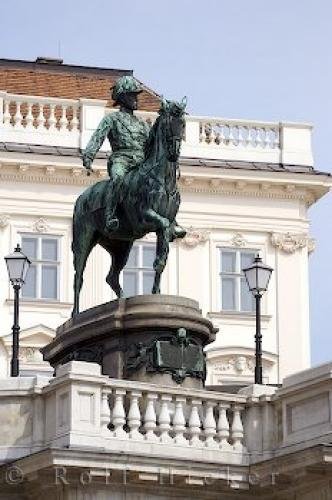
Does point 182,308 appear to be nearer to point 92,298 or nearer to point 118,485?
point 118,485

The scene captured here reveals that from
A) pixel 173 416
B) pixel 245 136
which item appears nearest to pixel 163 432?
pixel 173 416

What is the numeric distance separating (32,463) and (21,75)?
30.4 m

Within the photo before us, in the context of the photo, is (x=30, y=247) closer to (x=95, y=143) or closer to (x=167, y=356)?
(x=95, y=143)

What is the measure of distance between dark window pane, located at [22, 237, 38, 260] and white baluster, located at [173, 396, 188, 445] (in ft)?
72.9

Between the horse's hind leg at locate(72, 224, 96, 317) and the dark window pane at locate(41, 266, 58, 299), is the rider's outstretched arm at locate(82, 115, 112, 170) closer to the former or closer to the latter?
the horse's hind leg at locate(72, 224, 96, 317)

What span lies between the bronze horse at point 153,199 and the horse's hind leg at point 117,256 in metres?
0.11

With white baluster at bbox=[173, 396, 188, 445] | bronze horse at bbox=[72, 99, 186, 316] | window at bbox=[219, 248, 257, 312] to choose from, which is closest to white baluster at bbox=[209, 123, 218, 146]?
window at bbox=[219, 248, 257, 312]

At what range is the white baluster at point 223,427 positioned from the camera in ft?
66.1

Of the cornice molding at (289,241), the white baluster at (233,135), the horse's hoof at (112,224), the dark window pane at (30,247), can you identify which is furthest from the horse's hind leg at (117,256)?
the white baluster at (233,135)

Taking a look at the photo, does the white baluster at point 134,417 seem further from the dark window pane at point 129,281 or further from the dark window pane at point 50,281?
the dark window pane at point 50,281

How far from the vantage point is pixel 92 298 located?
137ft

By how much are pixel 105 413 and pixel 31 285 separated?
22437 mm

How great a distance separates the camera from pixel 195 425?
20062 millimetres

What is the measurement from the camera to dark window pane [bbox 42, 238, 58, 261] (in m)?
41.9
